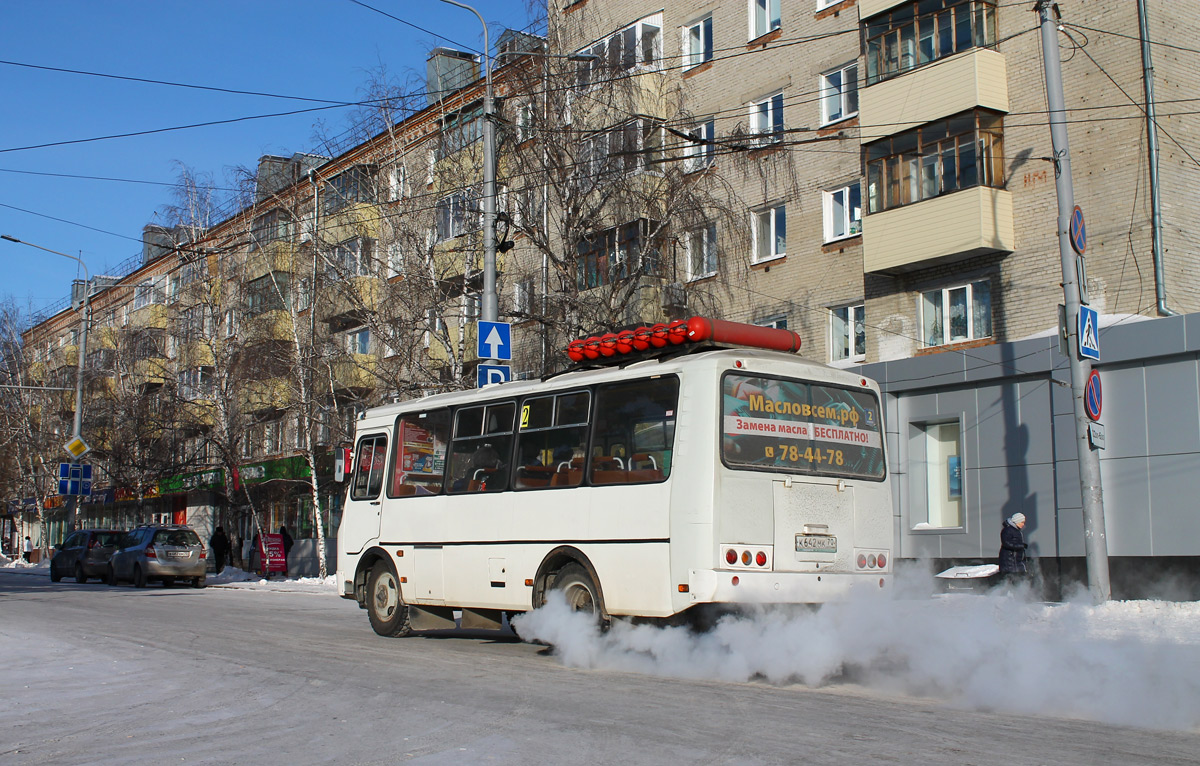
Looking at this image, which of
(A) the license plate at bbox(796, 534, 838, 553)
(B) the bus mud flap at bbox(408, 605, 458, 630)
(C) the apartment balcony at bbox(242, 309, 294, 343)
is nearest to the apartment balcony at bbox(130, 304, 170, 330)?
(C) the apartment balcony at bbox(242, 309, 294, 343)

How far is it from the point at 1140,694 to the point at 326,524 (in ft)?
117

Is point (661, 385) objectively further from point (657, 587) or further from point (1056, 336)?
point (1056, 336)

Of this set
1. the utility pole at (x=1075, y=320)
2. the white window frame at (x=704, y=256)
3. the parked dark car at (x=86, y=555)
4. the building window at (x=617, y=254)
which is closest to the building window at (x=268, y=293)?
the parked dark car at (x=86, y=555)

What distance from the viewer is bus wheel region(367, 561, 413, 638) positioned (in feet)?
45.5

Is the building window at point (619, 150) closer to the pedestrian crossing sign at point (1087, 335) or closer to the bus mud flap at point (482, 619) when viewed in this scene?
the pedestrian crossing sign at point (1087, 335)

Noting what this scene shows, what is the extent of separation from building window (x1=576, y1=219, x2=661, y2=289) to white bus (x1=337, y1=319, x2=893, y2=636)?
1166cm

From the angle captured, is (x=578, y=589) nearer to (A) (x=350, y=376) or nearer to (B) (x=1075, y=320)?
(B) (x=1075, y=320)

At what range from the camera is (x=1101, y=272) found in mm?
19750

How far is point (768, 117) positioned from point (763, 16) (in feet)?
8.46

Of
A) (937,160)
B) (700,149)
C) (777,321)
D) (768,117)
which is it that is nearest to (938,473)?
(777,321)

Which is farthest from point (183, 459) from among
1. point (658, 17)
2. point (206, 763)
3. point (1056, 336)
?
point (206, 763)

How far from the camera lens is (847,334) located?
2469 cm

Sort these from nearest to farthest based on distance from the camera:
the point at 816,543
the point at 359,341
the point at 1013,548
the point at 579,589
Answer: the point at 816,543
the point at 579,589
the point at 1013,548
the point at 359,341

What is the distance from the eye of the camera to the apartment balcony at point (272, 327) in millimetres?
35406
